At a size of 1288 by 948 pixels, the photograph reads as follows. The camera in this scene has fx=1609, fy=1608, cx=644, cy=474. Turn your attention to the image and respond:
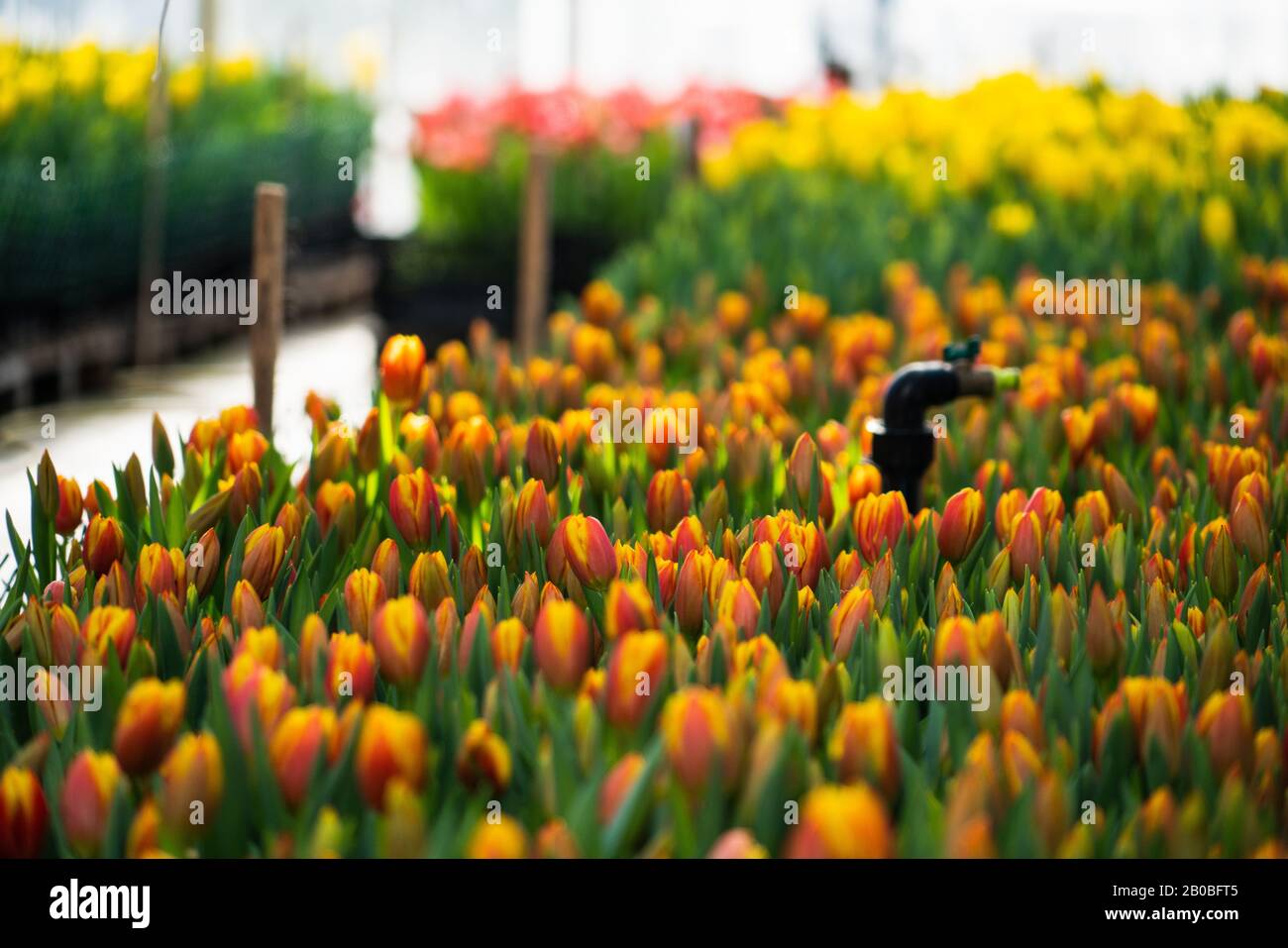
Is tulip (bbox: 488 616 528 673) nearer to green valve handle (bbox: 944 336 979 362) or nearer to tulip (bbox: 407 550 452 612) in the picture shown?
tulip (bbox: 407 550 452 612)

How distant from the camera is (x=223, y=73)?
10.0 m

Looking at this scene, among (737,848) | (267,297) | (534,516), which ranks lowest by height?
(737,848)

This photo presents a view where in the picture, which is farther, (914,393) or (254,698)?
(914,393)

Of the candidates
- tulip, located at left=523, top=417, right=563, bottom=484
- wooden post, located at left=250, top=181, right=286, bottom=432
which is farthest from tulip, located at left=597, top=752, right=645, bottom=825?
wooden post, located at left=250, top=181, right=286, bottom=432

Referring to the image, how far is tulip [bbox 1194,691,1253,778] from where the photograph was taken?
1458 millimetres

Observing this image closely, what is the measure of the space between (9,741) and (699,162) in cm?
776

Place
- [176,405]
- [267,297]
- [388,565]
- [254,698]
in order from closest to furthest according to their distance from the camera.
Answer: [254,698], [388,565], [267,297], [176,405]

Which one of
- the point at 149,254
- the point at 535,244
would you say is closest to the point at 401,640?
the point at 535,244

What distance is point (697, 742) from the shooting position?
4.45ft

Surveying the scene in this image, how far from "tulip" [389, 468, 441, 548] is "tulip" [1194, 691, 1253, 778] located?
1.08 m

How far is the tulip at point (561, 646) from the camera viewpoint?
5.21ft

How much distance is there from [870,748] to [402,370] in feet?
4.84

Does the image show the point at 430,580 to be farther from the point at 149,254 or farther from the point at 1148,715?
the point at 149,254

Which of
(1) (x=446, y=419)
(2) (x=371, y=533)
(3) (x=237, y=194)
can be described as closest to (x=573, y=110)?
(3) (x=237, y=194)
